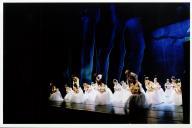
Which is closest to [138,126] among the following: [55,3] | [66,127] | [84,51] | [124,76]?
[124,76]

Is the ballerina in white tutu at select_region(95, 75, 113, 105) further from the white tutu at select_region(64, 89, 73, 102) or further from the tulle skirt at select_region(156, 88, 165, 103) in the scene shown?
the tulle skirt at select_region(156, 88, 165, 103)

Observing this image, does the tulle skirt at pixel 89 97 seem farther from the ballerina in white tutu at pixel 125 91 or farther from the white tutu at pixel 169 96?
the white tutu at pixel 169 96

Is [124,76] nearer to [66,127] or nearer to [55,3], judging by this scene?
[66,127]

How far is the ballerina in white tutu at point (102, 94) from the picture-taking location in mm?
1690

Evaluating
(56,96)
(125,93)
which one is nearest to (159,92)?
(125,93)

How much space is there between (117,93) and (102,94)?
0.32 ft

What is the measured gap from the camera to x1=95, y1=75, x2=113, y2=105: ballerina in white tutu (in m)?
1.69

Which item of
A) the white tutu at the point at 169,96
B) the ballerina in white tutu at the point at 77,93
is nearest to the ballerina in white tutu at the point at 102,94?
the ballerina in white tutu at the point at 77,93

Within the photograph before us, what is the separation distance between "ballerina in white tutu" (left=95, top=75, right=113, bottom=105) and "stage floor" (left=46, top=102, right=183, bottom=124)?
0.03 m

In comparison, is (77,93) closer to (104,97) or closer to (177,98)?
(104,97)

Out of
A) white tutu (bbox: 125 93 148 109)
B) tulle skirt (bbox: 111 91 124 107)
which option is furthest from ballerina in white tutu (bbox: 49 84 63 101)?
white tutu (bbox: 125 93 148 109)

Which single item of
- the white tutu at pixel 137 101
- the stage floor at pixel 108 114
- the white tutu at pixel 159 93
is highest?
the white tutu at pixel 159 93

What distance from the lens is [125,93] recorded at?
1685mm

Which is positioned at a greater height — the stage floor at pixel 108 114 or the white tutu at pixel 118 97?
the white tutu at pixel 118 97
